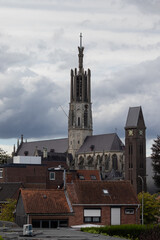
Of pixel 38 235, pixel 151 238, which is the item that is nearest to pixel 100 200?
pixel 38 235

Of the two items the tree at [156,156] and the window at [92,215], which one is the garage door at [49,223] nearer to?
the window at [92,215]

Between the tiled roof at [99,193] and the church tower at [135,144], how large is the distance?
8506cm

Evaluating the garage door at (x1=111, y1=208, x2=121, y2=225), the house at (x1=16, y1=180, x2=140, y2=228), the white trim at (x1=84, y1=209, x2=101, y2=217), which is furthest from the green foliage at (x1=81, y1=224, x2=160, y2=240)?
the garage door at (x1=111, y1=208, x2=121, y2=225)

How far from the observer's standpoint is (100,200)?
194ft

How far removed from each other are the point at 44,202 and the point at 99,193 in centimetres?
641

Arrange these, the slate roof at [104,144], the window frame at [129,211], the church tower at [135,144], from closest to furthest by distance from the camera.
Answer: the window frame at [129,211] → the church tower at [135,144] → the slate roof at [104,144]

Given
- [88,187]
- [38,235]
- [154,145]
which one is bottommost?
[38,235]

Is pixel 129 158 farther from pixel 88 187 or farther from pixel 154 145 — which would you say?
pixel 88 187

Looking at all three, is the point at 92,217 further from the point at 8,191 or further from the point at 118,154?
the point at 118,154

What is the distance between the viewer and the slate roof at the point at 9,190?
233 ft

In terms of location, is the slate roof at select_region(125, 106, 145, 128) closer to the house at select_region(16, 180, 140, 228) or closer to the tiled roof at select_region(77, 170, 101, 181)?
the tiled roof at select_region(77, 170, 101, 181)

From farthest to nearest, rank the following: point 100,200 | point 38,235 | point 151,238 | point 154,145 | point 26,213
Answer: point 154,145, point 100,200, point 26,213, point 38,235, point 151,238

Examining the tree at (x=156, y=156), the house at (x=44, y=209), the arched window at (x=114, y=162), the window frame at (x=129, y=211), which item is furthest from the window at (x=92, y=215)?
the arched window at (x=114, y=162)

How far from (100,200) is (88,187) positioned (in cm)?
193
